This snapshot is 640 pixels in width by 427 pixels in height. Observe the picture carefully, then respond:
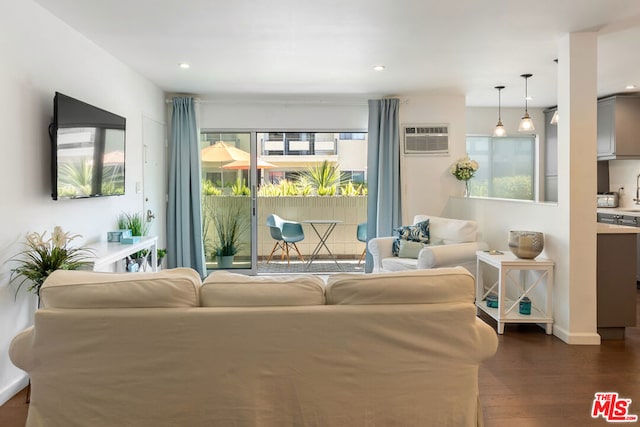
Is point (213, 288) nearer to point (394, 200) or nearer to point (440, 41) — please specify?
point (440, 41)

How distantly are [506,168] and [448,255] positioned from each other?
3.44 meters

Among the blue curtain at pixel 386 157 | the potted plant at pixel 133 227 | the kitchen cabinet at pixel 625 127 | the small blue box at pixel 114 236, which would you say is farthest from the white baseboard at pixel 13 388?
the kitchen cabinet at pixel 625 127

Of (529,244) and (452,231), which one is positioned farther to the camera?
(452,231)

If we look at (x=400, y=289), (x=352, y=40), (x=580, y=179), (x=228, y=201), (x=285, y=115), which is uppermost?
(x=352, y=40)

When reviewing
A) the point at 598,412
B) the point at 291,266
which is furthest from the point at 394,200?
the point at 598,412

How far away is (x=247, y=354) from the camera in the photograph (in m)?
1.74

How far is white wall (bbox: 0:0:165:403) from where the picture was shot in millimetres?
2625

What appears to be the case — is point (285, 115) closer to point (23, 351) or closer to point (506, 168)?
point (506, 168)

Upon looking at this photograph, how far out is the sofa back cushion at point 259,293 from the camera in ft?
5.93

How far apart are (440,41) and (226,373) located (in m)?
3.21

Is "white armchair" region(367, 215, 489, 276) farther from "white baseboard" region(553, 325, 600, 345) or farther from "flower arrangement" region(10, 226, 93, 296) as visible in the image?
"flower arrangement" region(10, 226, 93, 296)

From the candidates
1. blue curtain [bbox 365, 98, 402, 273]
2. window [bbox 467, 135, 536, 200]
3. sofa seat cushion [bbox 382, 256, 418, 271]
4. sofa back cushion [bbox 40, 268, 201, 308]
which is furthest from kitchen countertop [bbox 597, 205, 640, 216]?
sofa back cushion [bbox 40, 268, 201, 308]

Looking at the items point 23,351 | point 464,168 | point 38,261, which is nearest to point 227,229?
point 464,168

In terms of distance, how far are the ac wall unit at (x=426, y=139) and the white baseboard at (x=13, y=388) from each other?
4.73 metres
